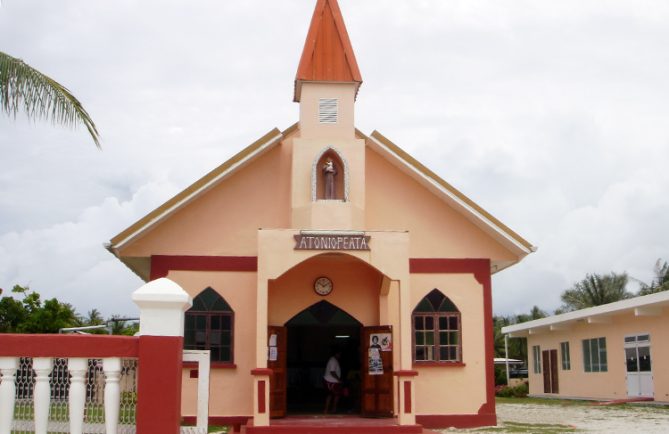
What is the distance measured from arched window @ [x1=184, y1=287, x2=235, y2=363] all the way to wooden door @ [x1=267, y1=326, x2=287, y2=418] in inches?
35.2

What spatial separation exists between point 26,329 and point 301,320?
38.0 ft

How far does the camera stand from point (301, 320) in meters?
16.3

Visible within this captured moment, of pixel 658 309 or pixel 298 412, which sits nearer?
pixel 298 412

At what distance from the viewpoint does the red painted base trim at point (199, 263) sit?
15.9 meters

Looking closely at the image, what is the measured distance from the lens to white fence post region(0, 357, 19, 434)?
713 centimetres

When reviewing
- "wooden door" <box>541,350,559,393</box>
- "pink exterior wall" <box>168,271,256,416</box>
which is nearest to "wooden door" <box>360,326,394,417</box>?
"pink exterior wall" <box>168,271,256,416</box>

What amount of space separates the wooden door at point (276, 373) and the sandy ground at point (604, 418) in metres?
3.16

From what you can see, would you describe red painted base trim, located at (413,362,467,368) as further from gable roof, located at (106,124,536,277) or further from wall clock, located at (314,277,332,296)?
gable roof, located at (106,124,536,277)

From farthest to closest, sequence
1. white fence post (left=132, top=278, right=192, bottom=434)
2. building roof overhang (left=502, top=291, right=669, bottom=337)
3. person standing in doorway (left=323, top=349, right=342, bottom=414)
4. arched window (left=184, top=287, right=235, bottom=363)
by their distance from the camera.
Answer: building roof overhang (left=502, top=291, right=669, bottom=337) → person standing in doorway (left=323, top=349, right=342, bottom=414) → arched window (left=184, top=287, right=235, bottom=363) → white fence post (left=132, top=278, right=192, bottom=434)

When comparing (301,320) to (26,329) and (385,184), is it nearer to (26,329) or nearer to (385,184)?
(385,184)

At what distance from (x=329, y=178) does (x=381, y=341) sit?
10.8ft

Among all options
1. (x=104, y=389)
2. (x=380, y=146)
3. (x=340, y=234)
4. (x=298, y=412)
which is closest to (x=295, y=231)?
(x=340, y=234)

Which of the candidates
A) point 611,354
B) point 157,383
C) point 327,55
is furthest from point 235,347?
point 611,354

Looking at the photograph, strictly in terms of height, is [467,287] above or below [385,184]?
below
